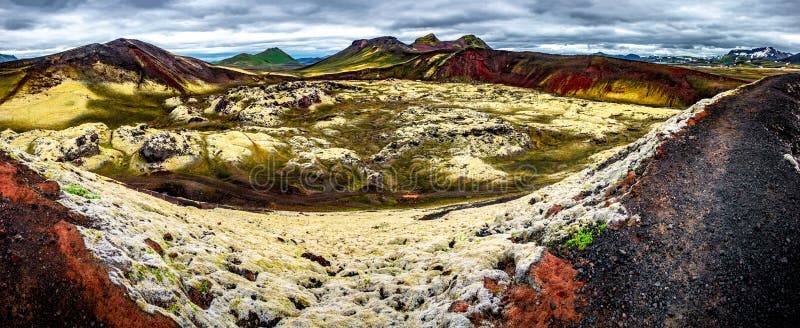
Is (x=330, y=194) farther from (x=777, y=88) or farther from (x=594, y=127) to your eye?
(x=594, y=127)

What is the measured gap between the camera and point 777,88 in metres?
29.4

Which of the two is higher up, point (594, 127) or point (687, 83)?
point (687, 83)

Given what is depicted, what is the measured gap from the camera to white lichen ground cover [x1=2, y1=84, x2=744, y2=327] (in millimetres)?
18141

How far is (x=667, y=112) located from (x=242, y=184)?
163705 millimetres

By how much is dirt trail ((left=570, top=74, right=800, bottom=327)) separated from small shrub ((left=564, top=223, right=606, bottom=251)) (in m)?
0.38

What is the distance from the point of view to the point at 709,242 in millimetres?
17781

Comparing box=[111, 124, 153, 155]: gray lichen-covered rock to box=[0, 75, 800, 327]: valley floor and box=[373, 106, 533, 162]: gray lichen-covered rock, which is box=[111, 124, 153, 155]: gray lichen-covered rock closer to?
box=[373, 106, 533, 162]: gray lichen-covered rock

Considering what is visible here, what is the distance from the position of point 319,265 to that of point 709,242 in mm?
22666

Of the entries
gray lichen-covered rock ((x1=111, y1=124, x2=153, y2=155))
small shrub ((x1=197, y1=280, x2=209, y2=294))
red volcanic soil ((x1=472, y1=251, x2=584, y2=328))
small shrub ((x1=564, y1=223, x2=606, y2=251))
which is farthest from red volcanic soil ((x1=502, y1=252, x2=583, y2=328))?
gray lichen-covered rock ((x1=111, y1=124, x2=153, y2=155))

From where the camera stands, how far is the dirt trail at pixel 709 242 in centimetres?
1562

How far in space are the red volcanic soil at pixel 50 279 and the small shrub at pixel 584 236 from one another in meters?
18.4

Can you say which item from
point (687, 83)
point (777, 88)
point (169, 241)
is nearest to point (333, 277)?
point (169, 241)

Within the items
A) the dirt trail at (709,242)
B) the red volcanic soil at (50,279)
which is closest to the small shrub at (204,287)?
the red volcanic soil at (50,279)

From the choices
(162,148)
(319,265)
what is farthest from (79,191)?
(162,148)
